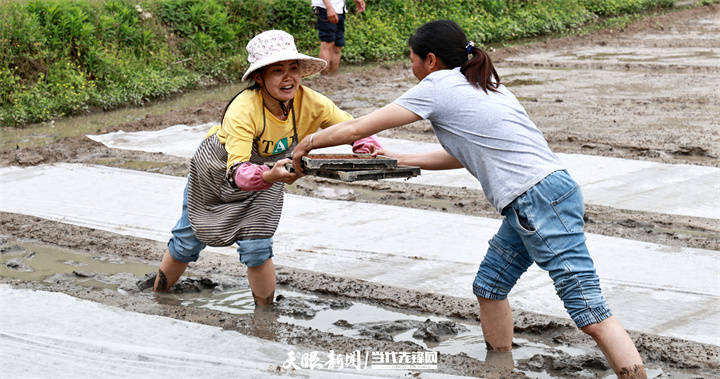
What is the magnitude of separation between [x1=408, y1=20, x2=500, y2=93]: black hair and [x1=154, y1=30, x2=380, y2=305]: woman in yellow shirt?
2.21 feet

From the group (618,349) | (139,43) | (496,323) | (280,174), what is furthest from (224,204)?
(139,43)

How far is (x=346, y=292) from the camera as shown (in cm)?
463

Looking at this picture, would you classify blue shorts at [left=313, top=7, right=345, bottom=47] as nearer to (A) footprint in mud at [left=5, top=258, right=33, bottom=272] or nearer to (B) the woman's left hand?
(A) footprint in mud at [left=5, top=258, right=33, bottom=272]

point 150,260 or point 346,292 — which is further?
point 150,260

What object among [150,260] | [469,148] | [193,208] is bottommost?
[150,260]

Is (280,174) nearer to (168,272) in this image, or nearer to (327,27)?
(168,272)

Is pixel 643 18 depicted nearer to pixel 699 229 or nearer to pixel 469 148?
pixel 699 229

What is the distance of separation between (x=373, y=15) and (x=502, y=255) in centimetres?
1139

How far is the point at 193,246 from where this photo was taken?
439 cm

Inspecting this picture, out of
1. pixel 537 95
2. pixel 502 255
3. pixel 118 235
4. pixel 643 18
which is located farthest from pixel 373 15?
pixel 502 255

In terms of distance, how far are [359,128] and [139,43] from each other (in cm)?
858

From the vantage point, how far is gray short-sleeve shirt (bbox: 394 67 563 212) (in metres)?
3.32

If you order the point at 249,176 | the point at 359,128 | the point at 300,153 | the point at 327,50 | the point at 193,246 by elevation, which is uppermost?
the point at 359,128

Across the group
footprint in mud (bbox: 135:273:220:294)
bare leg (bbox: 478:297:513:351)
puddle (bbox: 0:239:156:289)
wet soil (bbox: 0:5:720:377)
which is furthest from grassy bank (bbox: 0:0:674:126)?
bare leg (bbox: 478:297:513:351)
